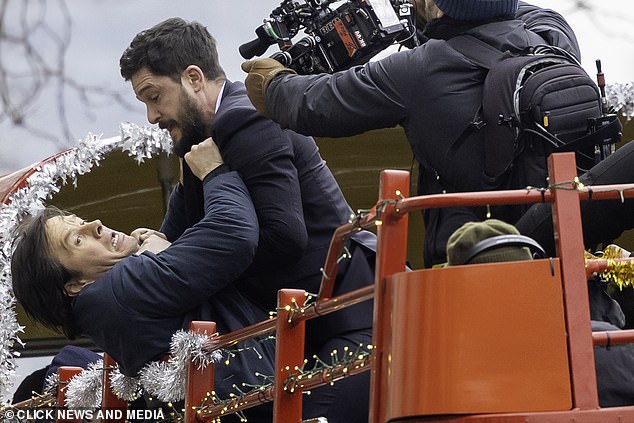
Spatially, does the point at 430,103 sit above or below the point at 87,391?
above

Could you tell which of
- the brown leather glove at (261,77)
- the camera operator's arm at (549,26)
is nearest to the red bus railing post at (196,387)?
the brown leather glove at (261,77)

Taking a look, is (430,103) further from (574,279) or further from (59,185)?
(59,185)

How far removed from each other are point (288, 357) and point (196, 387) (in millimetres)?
530

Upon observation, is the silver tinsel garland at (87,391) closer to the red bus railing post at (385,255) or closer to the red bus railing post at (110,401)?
the red bus railing post at (110,401)

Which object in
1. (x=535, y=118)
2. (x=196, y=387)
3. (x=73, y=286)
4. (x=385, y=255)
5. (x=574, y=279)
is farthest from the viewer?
(x=73, y=286)

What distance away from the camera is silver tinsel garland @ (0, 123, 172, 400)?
17.7ft

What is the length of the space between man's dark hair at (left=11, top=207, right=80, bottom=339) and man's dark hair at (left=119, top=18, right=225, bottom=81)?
58 cm

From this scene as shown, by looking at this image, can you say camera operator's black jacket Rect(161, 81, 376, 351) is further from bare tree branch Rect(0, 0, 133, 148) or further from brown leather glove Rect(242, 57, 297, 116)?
bare tree branch Rect(0, 0, 133, 148)

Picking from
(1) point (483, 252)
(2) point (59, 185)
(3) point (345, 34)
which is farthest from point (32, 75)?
(1) point (483, 252)

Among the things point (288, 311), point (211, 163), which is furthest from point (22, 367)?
point (288, 311)

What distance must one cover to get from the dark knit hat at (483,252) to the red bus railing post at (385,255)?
0.12 metres

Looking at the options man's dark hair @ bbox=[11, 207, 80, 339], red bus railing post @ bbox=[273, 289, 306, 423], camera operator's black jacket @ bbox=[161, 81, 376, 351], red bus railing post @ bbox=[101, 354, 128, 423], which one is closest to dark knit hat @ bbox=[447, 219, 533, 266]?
red bus railing post @ bbox=[273, 289, 306, 423]

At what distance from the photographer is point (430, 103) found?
12.9 ft

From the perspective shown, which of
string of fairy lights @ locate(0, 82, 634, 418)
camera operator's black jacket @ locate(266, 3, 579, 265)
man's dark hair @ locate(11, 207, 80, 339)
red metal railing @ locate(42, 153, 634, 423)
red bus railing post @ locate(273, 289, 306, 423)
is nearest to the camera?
red metal railing @ locate(42, 153, 634, 423)
